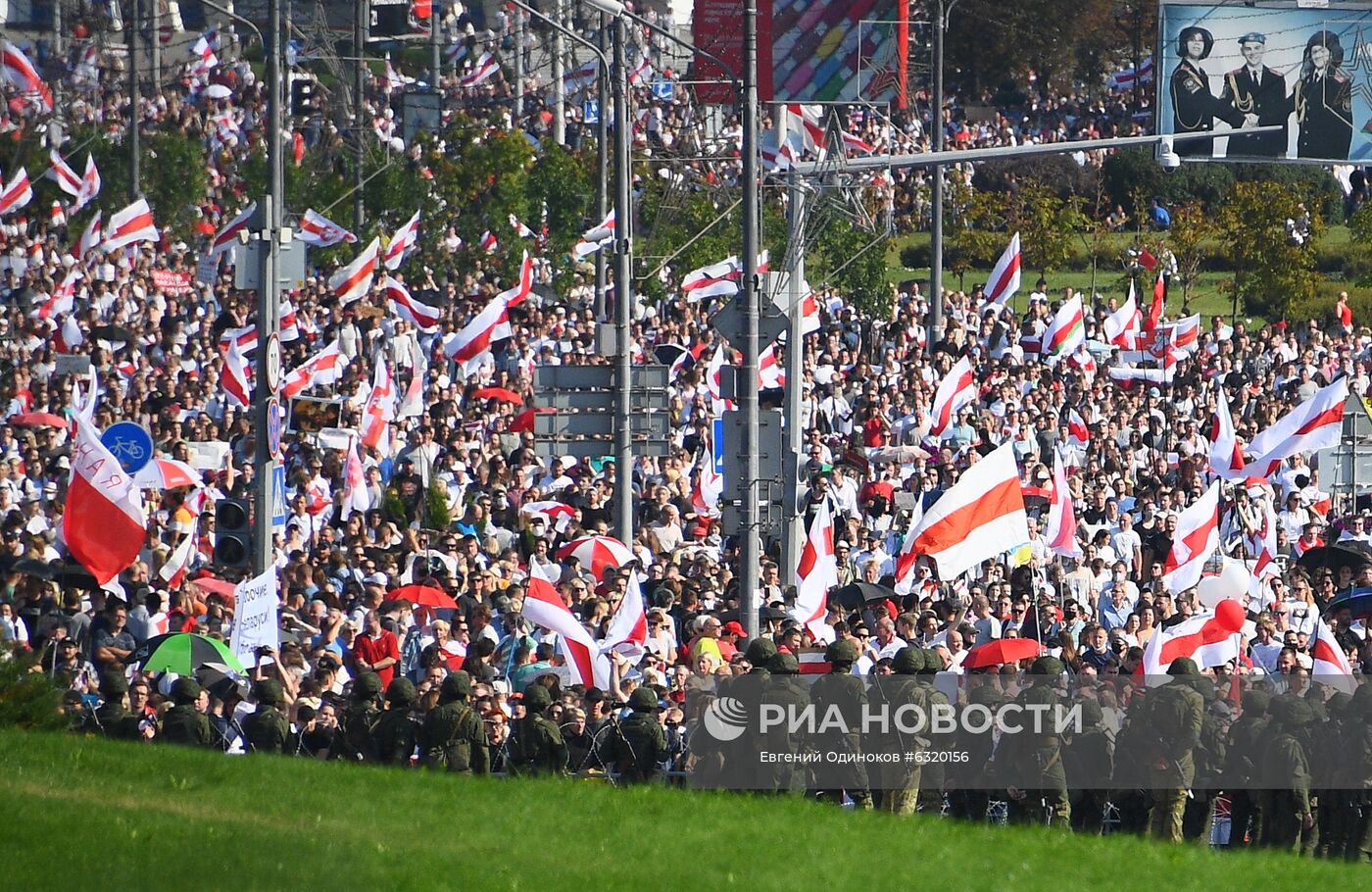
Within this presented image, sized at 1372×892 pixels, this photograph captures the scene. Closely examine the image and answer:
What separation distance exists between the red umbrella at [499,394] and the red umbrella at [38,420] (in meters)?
5.70

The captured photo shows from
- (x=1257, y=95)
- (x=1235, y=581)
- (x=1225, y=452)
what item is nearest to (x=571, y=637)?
(x=1235, y=581)

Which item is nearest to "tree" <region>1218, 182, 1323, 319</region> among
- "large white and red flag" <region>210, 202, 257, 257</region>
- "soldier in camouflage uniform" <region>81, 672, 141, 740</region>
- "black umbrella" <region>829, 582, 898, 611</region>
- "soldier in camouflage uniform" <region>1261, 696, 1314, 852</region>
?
"large white and red flag" <region>210, 202, 257, 257</region>

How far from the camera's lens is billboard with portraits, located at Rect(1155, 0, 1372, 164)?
4762 centimetres

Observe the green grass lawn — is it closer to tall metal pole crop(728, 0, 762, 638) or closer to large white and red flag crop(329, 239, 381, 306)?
tall metal pole crop(728, 0, 762, 638)

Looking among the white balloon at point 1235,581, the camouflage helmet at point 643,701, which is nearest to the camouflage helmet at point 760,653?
the camouflage helmet at point 643,701

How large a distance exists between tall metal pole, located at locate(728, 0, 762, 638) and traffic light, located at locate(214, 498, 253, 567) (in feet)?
14.5

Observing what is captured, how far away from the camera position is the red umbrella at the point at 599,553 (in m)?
21.3

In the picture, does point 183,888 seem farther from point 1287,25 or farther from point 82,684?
point 1287,25

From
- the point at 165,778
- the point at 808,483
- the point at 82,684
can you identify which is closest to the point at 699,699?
the point at 165,778

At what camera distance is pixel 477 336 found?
99.8 feet

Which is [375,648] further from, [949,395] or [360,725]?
[949,395]

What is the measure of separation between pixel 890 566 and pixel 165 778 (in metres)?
10.9

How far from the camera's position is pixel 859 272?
151 ft

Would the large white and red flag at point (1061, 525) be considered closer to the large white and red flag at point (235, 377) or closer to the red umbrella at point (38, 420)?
the large white and red flag at point (235, 377)
